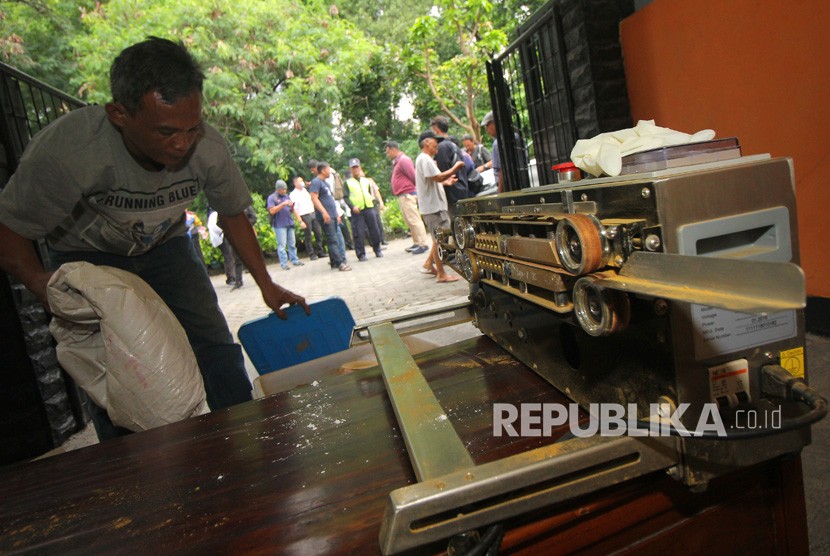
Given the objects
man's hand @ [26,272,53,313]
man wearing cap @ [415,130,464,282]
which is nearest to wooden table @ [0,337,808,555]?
man's hand @ [26,272,53,313]

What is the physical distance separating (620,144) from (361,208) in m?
9.60

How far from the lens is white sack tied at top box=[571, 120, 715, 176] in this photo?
84cm

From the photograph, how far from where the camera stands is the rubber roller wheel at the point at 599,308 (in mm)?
668

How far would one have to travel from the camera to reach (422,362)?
53.9 inches

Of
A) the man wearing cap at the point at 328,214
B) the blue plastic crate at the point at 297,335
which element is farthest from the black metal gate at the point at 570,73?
the man wearing cap at the point at 328,214

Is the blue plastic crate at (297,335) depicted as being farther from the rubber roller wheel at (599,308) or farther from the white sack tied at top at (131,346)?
the rubber roller wheel at (599,308)

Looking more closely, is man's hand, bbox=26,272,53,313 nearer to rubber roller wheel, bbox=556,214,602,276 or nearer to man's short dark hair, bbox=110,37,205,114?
man's short dark hair, bbox=110,37,205,114

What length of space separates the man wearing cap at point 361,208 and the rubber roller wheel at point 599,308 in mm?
9677

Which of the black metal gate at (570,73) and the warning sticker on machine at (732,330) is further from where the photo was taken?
the black metal gate at (570,73)

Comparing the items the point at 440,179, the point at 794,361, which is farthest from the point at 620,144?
the point at 440,179

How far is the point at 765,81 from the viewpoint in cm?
265

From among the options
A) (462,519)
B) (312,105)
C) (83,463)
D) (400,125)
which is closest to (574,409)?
(462,519)

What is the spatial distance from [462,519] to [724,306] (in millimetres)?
369

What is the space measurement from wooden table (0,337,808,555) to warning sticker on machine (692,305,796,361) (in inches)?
9.4
